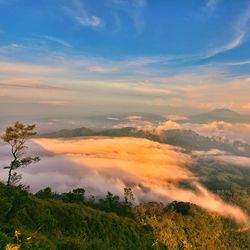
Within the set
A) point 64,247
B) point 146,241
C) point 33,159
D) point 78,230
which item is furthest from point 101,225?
point 64,247

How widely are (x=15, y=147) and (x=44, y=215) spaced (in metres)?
18.1

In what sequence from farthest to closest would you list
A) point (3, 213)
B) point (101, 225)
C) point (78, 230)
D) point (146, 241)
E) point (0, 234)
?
point (146, 241), point (101, 225), point (78, 230), point (3, 213), point (0, 234)

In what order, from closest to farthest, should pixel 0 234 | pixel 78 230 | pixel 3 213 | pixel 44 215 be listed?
pixel 0 234
pixel 3 213
pixel 44 215
pixel 78 230

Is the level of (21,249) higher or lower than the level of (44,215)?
higher

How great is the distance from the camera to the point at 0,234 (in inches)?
1328

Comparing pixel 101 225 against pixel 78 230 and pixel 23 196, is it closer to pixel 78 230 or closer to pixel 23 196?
pixel 78 230

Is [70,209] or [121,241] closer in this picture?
[70,209]

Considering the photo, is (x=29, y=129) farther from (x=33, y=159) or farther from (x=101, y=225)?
(x=101, y=225)

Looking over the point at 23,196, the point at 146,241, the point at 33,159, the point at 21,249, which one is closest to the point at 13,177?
the point at 33,159

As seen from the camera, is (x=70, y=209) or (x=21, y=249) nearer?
(x=21, y=249)

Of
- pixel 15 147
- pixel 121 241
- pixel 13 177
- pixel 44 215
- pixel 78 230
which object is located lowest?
pixel 121 241

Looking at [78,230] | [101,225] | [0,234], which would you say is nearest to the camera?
[0,234]

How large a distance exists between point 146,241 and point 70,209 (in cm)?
5311

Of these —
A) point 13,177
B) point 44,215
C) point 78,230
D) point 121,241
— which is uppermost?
point 13,177
